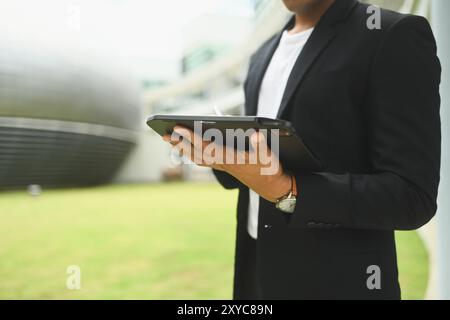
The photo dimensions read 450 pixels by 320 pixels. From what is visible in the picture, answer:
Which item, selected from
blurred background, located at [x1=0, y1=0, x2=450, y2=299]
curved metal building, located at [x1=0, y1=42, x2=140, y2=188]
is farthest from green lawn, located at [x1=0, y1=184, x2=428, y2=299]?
curved metal building, located at [x1=0, y1=42, x2=140, y2=188]

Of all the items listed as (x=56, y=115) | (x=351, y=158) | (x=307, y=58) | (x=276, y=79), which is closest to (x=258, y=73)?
(x=276, y=79)

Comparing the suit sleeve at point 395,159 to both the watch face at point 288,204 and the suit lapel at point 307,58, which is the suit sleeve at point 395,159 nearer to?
the watch face at point 288,204

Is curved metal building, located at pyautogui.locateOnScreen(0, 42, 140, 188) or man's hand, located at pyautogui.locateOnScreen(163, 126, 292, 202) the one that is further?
curved metal building, located at pyautogui.locateOnScreen(0, 42, 140, 188)

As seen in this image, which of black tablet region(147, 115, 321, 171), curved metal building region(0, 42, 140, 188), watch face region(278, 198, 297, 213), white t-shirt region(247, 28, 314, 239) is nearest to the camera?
black tablet region(147, 115, 321, 171)

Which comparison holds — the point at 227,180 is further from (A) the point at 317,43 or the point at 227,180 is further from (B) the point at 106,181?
(B) the point at 106,181

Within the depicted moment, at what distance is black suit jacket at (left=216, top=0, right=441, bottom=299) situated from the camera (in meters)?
0.73

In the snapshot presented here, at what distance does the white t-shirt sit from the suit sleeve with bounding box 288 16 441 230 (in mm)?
241

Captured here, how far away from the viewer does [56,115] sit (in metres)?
8.00

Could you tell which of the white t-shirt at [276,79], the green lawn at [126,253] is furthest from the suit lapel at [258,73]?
the green lawn at [126,253]

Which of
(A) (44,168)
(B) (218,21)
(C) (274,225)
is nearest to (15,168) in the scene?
(A) (44,168)

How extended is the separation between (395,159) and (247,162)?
0.91 feet

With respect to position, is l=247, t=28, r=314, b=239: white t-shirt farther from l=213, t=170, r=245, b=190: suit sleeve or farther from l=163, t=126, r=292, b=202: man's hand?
l=163, t=126, r=292, b=202: man's hand

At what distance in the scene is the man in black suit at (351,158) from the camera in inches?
28.9
